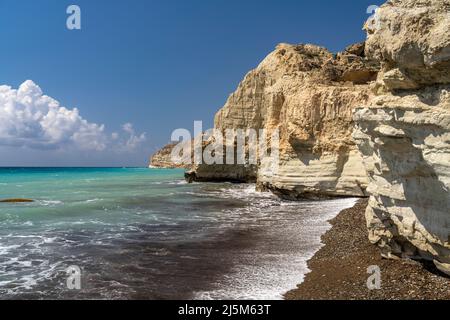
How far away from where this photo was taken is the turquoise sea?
26.8ft

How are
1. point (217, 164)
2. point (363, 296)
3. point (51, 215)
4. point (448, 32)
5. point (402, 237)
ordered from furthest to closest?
point (217, 164) < point (51, 215) < point (402, 237) < point (363, 296) < point (448, 32)

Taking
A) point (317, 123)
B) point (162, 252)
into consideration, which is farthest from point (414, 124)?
point (317, 123)

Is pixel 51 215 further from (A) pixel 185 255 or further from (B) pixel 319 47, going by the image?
(B) pixel 319 47

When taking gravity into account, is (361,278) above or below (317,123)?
below

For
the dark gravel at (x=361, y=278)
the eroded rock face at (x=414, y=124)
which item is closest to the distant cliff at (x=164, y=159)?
the dark gravel at (x=361, y=278)

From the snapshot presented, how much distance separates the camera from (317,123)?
24688mm

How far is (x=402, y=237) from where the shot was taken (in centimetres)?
823

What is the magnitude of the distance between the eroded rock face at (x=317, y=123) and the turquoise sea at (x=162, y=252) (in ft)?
11.2

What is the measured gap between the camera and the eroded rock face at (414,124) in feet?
20.2

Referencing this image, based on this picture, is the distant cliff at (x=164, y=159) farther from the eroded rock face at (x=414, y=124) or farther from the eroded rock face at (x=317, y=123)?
the eroded rock face at (x=414, y=124)

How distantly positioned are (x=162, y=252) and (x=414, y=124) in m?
7.80

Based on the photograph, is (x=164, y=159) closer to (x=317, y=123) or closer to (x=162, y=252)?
(x=317, y=123)
